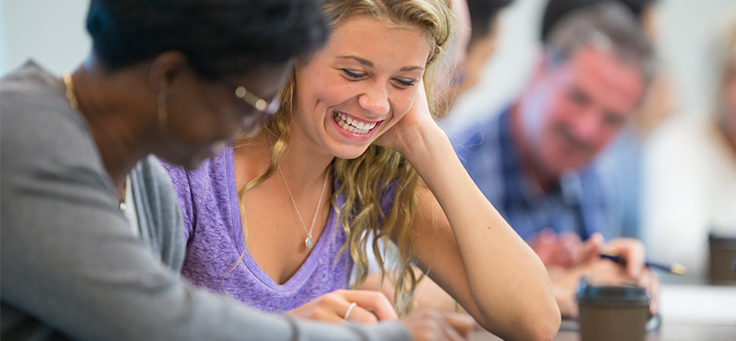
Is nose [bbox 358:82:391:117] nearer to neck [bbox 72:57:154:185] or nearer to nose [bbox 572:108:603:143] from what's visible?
neck [bbox 72:57:154:185]

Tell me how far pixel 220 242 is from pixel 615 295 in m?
0.77

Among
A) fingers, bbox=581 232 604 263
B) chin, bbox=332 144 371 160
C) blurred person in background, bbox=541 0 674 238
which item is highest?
blurred person in background, bbox=541 0 674 238

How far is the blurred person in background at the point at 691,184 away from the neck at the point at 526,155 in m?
0.50

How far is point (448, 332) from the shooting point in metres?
0.81

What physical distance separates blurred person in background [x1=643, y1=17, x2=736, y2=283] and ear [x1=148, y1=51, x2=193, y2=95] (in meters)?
3.07

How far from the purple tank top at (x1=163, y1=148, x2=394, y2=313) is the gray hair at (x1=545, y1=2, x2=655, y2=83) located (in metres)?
2.39

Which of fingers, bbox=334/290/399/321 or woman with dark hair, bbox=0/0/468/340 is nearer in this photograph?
woman with dark hair, bbox=0/0/468/340

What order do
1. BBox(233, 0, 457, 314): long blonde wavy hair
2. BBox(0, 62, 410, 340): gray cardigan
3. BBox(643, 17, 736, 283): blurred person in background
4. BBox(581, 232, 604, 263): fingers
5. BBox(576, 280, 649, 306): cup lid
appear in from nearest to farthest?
BBox(0, 62, 410, 340): gray cardigan < BBox(576, 280, 649, 306): cup lid < BBox(233, 0, 457, 314): long blonde wavy hair < BBox(581, 232, 604, 263): fingers < BBox(643, 17, 736, 283): blurred person in background

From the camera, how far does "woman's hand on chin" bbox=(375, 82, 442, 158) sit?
4.50ft

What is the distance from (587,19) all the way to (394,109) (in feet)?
7.74

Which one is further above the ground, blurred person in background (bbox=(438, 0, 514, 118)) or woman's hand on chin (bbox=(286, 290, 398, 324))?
blurred person in background (bbox=(438, 0, 514, 118))

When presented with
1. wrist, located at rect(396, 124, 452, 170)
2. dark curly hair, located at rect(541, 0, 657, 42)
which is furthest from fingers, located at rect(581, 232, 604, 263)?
dark curly hair, located at rect(541, 0, 657, 42)

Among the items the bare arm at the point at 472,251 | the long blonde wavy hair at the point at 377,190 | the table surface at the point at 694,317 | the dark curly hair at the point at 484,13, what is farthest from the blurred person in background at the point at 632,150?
the bare arm at the point at 472,251

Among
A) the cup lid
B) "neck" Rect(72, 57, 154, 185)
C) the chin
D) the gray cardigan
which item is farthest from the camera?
the chin
